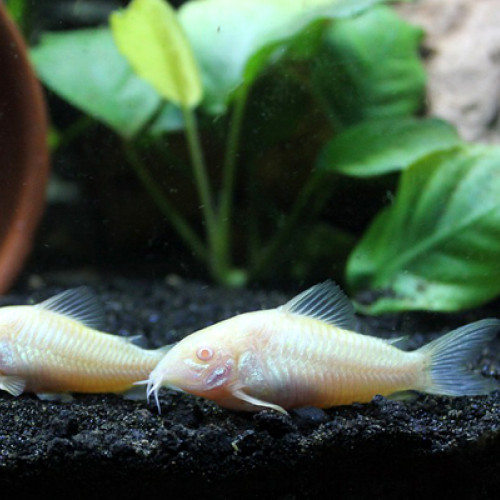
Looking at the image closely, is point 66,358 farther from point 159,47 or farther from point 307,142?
point 159,47

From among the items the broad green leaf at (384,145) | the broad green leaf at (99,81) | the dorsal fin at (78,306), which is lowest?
the dorsal fin at (78,306)

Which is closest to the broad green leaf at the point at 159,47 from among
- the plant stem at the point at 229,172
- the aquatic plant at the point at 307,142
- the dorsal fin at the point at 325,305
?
the aquatic plant at the point at 307,142

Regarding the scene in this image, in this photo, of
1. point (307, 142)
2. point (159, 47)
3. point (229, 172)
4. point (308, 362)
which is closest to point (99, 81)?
point (159, 47)

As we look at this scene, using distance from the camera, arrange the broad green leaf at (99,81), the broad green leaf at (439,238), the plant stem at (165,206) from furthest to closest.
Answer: the broad green leaf at (99,81) → the plant stem at (165,206) → the broad green leaf at (439,238)

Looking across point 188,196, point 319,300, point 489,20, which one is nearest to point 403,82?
point 489,20

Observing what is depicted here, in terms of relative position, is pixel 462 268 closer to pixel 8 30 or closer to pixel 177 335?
pixel 177 335

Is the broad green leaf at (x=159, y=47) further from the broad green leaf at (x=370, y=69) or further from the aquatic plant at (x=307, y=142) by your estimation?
the broad green leaf at (x=370, y=69)

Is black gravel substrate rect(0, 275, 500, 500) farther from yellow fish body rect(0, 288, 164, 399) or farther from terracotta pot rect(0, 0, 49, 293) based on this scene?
terracotta pot rect(0, 0, 49, 293)
